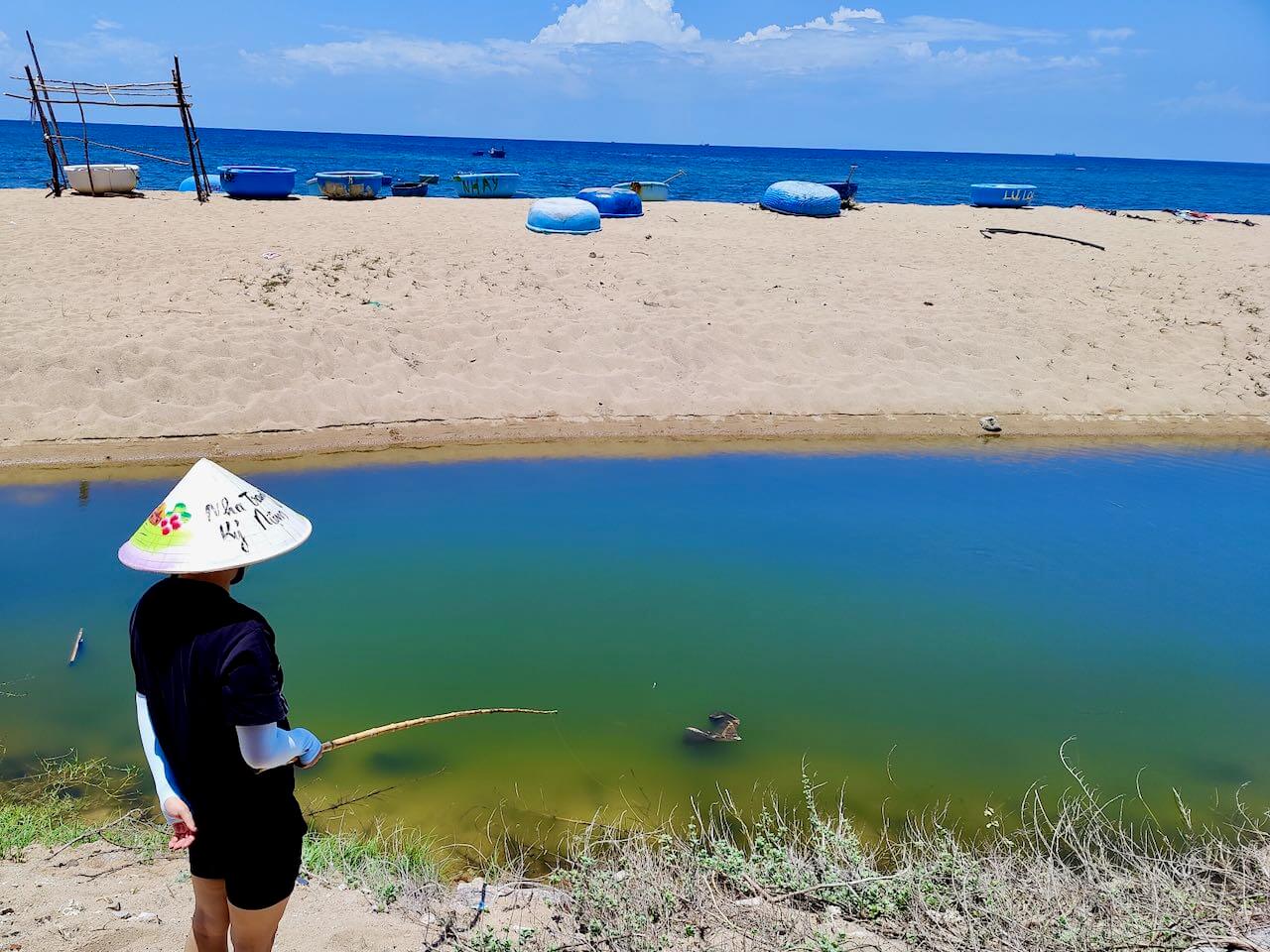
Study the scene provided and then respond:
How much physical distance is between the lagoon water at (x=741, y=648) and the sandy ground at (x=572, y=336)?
1.27 m

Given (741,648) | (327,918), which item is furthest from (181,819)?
(741,648)

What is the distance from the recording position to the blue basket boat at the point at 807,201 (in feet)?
63.4

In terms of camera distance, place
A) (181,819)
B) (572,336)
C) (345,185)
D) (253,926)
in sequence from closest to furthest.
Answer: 1. (181,819)
2. (253,926)
3. (572,336)
4. (345,185)

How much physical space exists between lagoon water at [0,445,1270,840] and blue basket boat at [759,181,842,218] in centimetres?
1261

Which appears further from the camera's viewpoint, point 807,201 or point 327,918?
point 807,201

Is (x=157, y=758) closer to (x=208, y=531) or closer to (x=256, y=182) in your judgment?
(x=208, y=531)

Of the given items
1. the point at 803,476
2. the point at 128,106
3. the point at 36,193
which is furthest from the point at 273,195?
the point at 803,476

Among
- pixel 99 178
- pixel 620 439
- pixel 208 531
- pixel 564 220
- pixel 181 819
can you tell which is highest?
pixel 99 178

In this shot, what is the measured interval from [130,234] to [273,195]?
6.80 m

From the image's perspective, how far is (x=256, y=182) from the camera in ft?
63.2

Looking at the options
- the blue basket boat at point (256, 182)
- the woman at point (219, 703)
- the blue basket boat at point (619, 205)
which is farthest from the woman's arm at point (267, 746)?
the blue basket boat at point (256, 182)

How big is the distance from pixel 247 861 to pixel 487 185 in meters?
22.8

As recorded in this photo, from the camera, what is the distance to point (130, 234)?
44.0ft

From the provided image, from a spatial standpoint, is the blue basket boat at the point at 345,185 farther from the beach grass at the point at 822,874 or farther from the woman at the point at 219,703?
the woman at the point at 219,703
